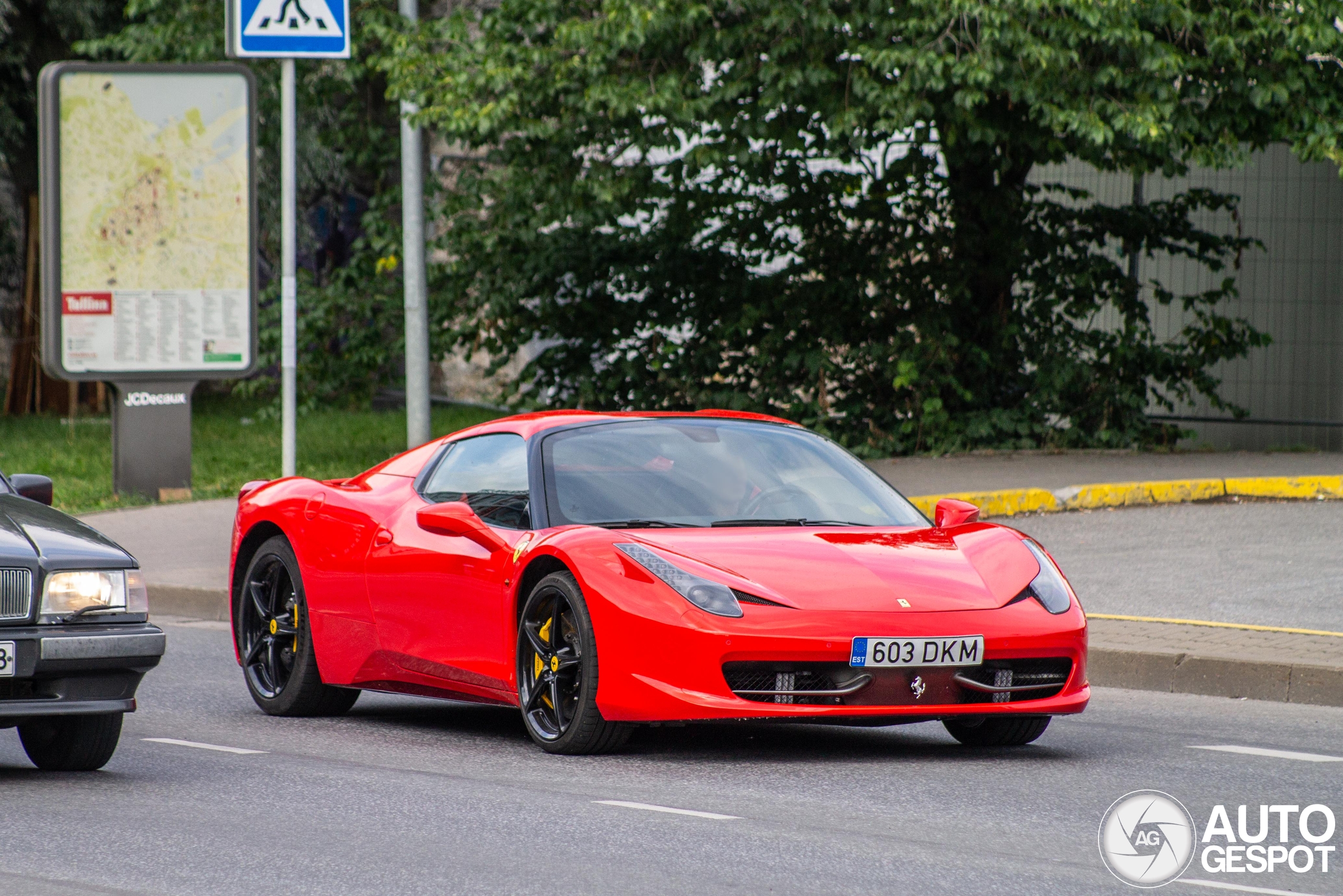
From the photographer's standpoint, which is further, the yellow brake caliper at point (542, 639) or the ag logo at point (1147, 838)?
the yellow brake caliper at point (542, 639)

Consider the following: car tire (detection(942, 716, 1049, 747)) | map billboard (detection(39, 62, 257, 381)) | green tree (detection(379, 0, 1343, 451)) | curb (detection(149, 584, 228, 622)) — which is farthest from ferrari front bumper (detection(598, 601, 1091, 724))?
map billboard (detection(39, 62, 257, 381))

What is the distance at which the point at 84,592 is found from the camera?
6277 mm

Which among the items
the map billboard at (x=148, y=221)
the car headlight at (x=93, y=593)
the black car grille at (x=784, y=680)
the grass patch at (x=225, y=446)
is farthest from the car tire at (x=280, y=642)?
the map billboard at (x=148, y=221)

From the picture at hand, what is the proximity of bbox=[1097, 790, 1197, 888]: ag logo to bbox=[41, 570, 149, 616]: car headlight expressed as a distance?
3.06 metres

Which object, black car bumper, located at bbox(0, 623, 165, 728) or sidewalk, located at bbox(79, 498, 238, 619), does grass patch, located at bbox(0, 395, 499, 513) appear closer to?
sidewalk, located at bbox(79, 498, 238, 619)

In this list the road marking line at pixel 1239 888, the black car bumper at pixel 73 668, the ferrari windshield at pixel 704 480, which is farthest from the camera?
the ferrari windshield at pixel 704 480

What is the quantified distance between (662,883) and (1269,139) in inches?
517

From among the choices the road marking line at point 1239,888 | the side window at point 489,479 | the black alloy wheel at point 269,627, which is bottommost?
the road marking line at point 1239,888

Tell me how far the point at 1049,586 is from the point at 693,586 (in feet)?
4.34

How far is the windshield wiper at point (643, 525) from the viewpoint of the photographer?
7023mm

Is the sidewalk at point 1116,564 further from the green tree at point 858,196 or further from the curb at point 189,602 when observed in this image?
the green tree at point 858,196

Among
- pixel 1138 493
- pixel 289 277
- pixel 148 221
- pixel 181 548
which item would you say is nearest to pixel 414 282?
pixel 148 221

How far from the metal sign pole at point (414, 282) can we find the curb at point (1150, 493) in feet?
15.1

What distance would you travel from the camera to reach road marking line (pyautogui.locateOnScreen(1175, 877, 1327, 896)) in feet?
15.7
